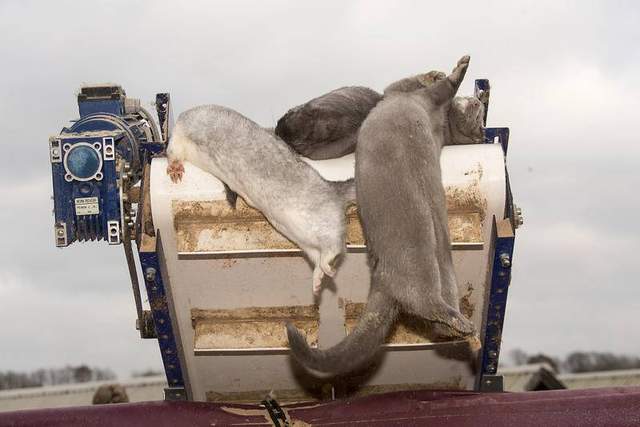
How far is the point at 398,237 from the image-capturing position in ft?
7.34

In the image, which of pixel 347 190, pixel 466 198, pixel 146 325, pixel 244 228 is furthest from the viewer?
pixel 146 325

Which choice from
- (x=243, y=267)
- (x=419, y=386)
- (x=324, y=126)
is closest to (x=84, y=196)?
(x=243, y=267)

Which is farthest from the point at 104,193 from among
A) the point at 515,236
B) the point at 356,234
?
the point at 515,236

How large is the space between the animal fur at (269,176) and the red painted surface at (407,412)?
23.5 inches

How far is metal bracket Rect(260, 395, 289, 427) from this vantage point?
2.86 m

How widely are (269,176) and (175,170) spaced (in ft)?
1.17

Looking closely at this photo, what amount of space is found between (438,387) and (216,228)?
1136 millimetres

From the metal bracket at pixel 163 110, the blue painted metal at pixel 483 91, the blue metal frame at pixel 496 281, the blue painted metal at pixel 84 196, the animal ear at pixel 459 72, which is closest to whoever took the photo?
the animal ear at pixel 459 72

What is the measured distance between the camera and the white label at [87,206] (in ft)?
9.62

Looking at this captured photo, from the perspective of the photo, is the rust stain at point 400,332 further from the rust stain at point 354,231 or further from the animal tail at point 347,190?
the animal tail at point 347,190

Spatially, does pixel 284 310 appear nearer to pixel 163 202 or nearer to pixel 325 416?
pixel 325 416

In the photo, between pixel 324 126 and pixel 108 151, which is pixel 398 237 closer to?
pixel 324 126

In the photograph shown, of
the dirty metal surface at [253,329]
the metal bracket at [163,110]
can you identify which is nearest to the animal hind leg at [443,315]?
the dirty metal surface at [253,329]

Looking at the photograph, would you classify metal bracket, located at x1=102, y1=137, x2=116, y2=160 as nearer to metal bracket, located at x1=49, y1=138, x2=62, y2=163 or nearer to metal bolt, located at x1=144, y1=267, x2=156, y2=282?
metal bracket, located at x1=49, y1=138, x2=62, y2=163
